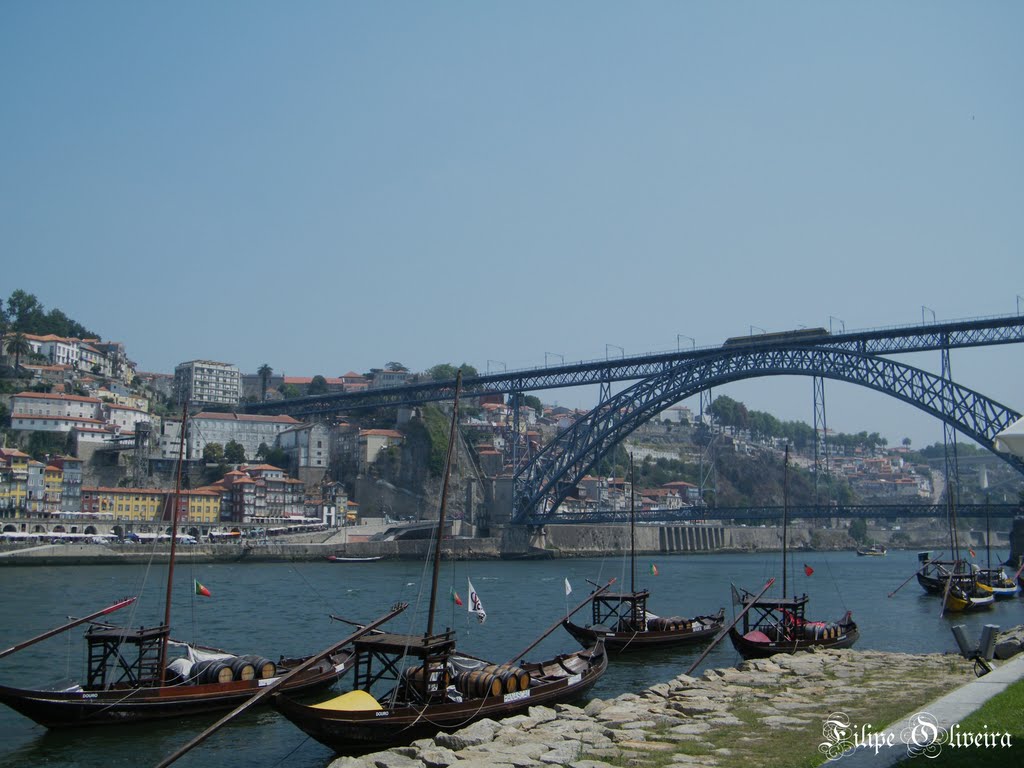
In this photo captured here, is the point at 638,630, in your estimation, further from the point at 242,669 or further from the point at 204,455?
the point at 204,455

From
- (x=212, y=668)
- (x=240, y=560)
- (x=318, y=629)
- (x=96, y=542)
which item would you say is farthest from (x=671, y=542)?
(x=212, y=668)

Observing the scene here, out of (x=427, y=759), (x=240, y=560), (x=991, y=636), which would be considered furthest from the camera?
(x=240, y=560)

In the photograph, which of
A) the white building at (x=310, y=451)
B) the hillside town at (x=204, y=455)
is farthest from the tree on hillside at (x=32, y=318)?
the white building at (x=310, y=451)

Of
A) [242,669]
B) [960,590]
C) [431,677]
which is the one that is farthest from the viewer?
[960,590]

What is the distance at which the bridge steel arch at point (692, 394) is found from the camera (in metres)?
58.8

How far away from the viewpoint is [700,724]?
1407 centimetres

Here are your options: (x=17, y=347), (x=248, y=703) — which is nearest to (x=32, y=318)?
(x=17, y=347)

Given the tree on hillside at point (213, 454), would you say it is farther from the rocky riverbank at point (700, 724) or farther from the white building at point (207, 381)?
the rocky riverbank at point (700, 724)

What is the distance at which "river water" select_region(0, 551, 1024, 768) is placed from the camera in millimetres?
16750

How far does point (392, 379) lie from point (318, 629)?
10492 centimetres

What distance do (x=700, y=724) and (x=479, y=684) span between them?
4006mm

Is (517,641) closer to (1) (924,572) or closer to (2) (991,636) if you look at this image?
(2) (991,636)

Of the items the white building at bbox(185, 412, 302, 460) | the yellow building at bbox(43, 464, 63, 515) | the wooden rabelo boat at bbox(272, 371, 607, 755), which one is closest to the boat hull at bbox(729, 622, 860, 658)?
the wooden rabelo boat at bbox(272, 371, 607, 755)

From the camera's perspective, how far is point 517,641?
29078 mm
